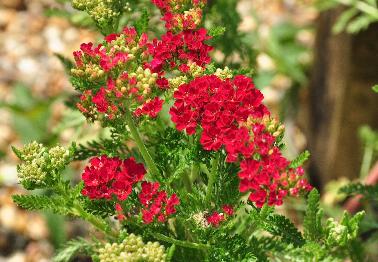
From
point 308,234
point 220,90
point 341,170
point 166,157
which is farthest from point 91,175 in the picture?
point 341,170

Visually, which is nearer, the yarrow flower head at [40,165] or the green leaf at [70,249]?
the yarrow flower head at [40,165]

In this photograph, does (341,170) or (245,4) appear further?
(245,4)

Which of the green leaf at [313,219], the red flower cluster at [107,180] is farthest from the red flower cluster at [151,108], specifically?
the green leaf at [313,219]

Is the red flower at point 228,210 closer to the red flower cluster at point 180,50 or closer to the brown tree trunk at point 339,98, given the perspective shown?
→ the red flower cluster at point 180,50

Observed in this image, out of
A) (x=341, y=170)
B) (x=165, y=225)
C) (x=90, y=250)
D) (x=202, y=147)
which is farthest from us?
(x=341, y=170)

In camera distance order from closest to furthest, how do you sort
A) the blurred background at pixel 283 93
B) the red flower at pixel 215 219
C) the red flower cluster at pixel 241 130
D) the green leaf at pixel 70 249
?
the red flower cluster at pixel 241 130
the red flower at pixel 215 219
the green leaf at pixel 70 249
the blurred background at pixel 283 93

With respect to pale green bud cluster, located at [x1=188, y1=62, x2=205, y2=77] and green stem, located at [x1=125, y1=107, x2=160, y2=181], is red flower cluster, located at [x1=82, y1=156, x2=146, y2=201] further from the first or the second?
pale green bud cluster, located at [x1=188, y1=62, x2=205, y2=77]

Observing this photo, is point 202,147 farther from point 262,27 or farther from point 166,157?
point 262,27
